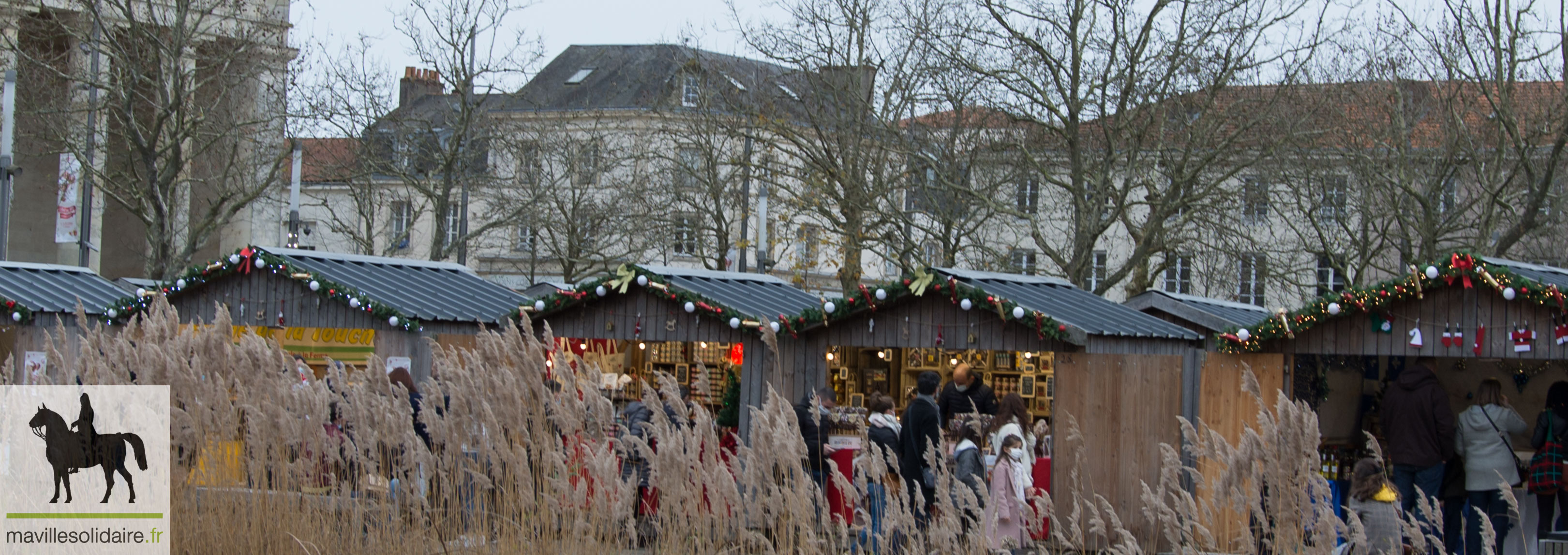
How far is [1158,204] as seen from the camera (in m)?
18.8

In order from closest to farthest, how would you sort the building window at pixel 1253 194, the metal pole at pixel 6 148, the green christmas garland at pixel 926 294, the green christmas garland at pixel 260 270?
1. the green christmas garland at pixel 926 294
2. the green christmas garland at pixel 260 270
3. the metal pole at pixel 6 148
4. the building window at pixel 1253 194

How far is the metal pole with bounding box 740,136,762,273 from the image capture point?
2128 centimetres

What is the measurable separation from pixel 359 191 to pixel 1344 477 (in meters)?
21.8

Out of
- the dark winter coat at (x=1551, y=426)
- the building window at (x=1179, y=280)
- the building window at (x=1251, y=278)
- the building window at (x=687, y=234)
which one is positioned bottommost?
the dark winter coat at (x=1551, y=426)

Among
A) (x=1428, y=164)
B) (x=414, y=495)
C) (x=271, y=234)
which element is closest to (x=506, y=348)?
(x=414, y=495)

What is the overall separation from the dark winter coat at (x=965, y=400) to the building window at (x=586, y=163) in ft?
51.7

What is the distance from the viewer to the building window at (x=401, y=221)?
2527 cm

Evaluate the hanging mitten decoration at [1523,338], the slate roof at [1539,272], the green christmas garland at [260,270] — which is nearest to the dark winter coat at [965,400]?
the slate roof at [1539,272]

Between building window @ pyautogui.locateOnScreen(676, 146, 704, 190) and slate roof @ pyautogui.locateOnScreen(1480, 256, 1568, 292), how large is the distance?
50.9 feet

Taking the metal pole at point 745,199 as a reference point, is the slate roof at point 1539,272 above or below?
below

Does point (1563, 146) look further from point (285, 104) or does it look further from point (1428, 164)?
point (285, 104)

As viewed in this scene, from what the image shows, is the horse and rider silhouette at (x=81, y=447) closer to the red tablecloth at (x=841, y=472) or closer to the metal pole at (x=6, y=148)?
the red tablecloth at (x=841, y=472)

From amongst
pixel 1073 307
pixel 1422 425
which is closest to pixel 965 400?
pixel 1073 307

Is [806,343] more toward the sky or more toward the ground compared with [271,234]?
more toward the ground
